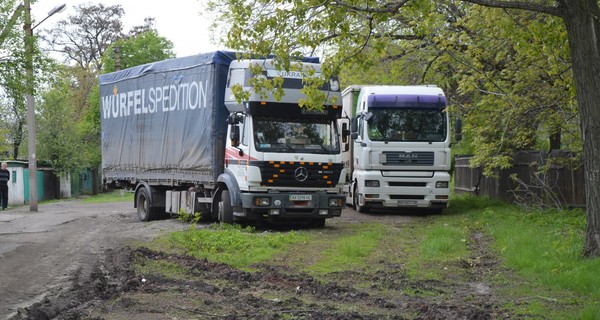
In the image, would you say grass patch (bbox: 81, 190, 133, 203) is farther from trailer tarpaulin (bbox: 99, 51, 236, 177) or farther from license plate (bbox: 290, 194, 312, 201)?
license plate (bbox: 290, 194, 312, 201)

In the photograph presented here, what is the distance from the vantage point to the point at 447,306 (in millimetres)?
8461

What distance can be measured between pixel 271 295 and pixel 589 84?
556 centimetres

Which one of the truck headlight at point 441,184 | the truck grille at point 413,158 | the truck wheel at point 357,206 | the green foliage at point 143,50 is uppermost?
the green foliage at point 143,50

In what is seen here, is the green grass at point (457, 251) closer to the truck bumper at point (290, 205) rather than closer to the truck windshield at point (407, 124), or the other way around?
the truck bumper at point (290, 205)

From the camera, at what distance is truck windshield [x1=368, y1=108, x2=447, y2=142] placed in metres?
20.4

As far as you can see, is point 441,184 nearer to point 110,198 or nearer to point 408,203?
point 408,203

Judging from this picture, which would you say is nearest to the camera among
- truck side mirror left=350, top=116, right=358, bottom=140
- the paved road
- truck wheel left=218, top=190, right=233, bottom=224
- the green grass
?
the green grass

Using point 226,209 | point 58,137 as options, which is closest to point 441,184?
point 226,209

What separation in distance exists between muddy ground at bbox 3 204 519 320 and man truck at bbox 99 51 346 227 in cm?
429

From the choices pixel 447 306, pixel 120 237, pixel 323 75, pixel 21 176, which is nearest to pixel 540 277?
pixel 447 306

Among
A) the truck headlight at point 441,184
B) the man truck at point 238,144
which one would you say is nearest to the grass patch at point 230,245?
the man truck at point 238,144

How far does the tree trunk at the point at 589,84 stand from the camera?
10.8 metres

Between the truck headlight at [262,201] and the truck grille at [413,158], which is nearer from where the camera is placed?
the truck headlight at [262,201]

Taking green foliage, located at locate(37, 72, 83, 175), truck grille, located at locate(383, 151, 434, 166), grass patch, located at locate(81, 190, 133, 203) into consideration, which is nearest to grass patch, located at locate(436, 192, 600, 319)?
truck grille, located at locate(383, 151, 434, 166)
